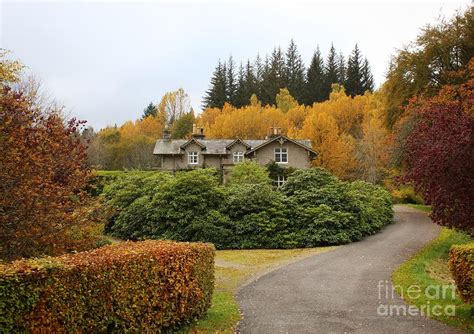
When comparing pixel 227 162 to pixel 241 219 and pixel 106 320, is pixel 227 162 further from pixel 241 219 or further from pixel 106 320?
pixel 106 320

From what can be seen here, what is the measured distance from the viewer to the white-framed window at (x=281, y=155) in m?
45.8

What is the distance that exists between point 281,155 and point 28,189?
37.8 meters

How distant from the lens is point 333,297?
11.7m

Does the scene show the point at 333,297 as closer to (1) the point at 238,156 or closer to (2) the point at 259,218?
(2) the point at 259,218

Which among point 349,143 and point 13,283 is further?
point 349,143

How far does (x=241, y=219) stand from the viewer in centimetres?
2386

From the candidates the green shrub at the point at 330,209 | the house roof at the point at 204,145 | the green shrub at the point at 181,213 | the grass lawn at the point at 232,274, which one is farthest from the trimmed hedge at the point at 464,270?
the house roof at the point at 204,145

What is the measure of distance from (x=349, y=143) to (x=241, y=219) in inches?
1289

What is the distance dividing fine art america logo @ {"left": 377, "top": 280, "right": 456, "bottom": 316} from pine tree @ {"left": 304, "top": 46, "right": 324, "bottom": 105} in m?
76.8

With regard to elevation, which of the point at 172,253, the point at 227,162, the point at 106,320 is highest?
the point at 227,162

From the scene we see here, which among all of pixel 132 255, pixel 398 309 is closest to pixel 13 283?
pixel 132 255

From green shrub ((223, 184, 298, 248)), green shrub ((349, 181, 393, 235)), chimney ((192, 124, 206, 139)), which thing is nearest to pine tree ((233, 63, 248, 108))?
chimney ((192, 124, 206, 139))

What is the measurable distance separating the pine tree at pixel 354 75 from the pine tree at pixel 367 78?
73 centimetres

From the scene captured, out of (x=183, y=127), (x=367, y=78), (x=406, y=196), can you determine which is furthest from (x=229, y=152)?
(x=367, y=78)
